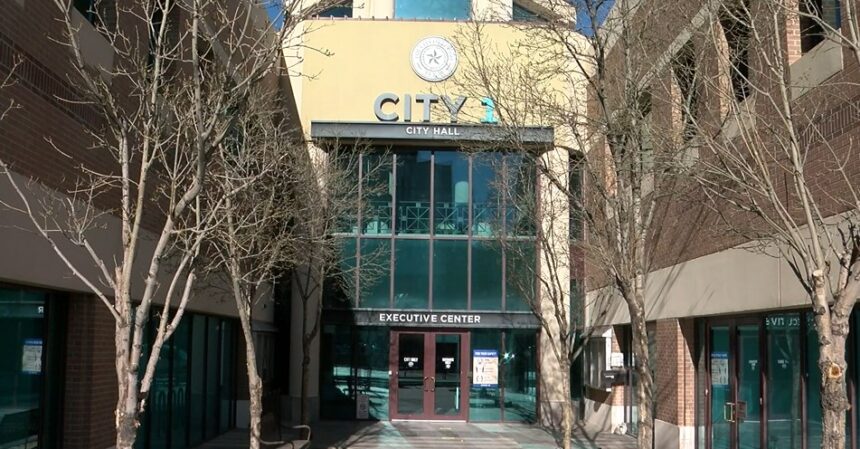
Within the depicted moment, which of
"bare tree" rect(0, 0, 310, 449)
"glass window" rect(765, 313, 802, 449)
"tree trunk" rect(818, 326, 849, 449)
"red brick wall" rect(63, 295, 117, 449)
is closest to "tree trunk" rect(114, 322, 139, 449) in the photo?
"bare tree" rect(0, 0, 310, 449)

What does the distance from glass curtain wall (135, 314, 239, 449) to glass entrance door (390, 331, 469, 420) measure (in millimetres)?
5170

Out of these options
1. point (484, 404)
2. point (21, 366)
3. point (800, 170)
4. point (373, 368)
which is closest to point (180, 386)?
point (21, 366)

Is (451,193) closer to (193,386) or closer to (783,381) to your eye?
(193,386)

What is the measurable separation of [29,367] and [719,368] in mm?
11217

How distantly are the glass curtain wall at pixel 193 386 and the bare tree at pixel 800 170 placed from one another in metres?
9.27

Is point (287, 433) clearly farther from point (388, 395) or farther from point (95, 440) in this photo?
point (95, 440)

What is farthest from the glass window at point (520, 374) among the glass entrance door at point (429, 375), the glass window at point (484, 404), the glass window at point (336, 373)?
the glass window at point (336, 373)

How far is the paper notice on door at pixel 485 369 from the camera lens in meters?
25.1

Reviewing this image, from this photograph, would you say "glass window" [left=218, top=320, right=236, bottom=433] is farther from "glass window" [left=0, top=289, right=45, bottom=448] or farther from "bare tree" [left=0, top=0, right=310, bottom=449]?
"glass window" [left=0, top=289, right=45, bottom=448]

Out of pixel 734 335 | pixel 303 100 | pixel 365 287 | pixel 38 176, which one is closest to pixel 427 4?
pixel 303 100

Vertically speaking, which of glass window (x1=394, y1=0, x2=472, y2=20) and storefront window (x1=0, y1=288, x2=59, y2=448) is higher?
glass window (x1=394, y1=0, x2=472, y2=20)

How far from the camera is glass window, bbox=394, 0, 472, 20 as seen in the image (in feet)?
88.6

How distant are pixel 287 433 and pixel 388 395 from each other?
407 cm

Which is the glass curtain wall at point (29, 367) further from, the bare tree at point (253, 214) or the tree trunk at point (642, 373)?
the tree trunk at point (642, 373)
